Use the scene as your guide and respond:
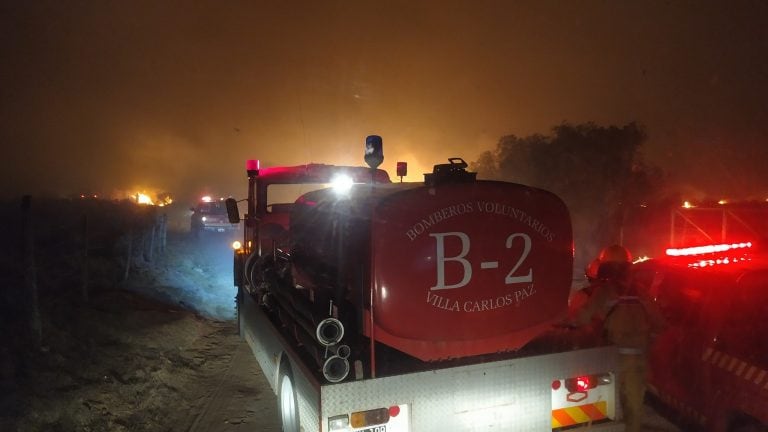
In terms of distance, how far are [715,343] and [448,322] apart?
7.20 ft

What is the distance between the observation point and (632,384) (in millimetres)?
4121

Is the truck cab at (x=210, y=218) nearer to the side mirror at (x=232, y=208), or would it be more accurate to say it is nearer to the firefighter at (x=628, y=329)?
the side mirror at (x=232, y=208)

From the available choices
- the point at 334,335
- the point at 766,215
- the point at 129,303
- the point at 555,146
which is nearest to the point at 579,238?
the point at 555,146

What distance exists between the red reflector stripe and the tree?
18027 mm

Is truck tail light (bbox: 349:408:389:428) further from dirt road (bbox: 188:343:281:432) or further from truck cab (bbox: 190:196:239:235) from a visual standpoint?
truck cab (bbox: 190:196:239:235)

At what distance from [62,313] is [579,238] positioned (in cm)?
1812

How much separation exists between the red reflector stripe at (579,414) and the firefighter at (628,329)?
36 cm

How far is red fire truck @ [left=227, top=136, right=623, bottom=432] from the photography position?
3350 mm

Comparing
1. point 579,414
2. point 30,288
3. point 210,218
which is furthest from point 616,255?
point 210,218

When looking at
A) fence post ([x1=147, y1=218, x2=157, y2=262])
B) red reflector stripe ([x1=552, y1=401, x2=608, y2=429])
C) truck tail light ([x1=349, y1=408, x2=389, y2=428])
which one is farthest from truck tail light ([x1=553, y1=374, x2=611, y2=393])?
fence post ([x1=147, y1=218, x2=157, y2=262])

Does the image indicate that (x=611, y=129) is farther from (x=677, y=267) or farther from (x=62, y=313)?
(x=62, y=313)

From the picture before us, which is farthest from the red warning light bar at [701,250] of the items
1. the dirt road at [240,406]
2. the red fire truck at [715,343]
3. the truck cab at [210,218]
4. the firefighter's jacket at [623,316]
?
the truck cab at [210,218]

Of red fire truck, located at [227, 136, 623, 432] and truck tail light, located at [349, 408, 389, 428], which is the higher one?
red fire truck, located at [227, 136, 623, 432]

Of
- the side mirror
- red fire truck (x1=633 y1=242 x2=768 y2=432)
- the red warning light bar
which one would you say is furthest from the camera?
the side mirror
